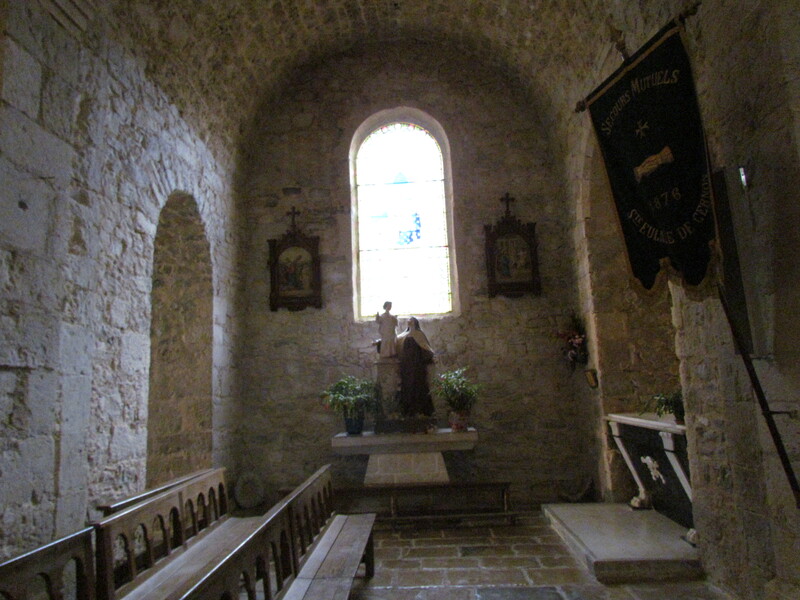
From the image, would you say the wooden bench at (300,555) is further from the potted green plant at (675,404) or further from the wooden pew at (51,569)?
the potted green plant at (675,404)

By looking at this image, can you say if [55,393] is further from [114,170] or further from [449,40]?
[449,40]

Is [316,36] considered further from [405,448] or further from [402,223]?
[405,448]

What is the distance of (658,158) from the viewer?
9.98ft

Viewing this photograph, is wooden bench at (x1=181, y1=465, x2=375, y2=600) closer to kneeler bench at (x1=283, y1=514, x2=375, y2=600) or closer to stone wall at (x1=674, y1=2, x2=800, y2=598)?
kneeler bench at (x1=283, y1=514, x2=375, y2=600)

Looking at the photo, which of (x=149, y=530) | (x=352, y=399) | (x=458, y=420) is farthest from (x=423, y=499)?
(x=149, y=530)

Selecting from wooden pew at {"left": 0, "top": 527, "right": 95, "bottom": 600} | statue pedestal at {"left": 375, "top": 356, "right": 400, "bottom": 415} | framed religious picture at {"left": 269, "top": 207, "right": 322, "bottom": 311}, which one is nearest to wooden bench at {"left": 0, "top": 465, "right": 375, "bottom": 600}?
wooden pew at {"left": 0, "top": 527, "right": 95, "bottom": 600}

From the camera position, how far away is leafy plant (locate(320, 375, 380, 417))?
620 centimetres

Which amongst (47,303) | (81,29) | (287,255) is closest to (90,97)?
(81,29)

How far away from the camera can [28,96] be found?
3.21 meters

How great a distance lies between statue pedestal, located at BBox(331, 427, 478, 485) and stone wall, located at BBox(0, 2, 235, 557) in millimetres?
2225

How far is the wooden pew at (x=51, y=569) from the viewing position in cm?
212

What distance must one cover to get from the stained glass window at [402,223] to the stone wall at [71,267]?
2.94 metres

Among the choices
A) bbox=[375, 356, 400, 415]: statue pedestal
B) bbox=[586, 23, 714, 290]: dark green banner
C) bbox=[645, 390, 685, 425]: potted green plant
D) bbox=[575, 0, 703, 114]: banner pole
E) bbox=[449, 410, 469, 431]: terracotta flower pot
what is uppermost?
bbox=[575, 0, 703, 114]: banner pole

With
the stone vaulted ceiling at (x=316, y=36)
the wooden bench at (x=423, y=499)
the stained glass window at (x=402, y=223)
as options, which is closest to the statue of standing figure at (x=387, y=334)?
the stained glass window at (x=402, y=223)
